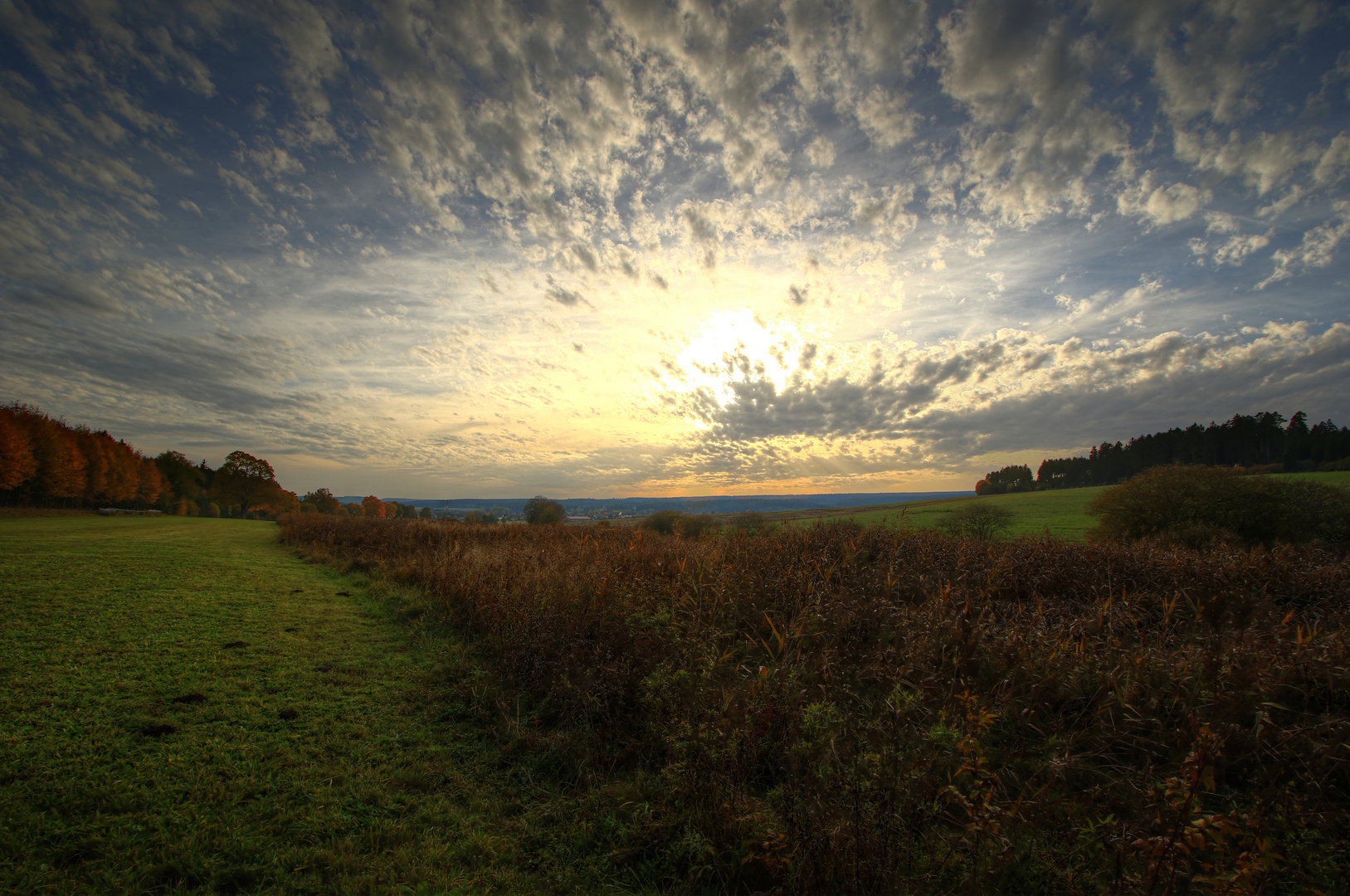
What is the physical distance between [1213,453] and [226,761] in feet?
390

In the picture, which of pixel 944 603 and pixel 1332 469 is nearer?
pixel 944 603

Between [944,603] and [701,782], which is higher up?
[944,603]

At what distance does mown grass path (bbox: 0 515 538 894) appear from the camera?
9.47ft

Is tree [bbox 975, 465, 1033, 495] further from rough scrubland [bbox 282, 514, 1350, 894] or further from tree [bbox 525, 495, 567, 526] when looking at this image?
rough scrubland [bbox 282, 514, 1350, 894]

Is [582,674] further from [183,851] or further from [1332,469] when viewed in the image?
[1332,469]

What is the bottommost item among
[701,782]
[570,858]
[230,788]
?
[570,858]

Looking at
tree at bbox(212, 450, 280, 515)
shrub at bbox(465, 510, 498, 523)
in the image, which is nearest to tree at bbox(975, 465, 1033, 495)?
shrub at bbox(465, 510, 498, 523)

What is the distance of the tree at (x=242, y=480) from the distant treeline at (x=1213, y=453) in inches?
4870

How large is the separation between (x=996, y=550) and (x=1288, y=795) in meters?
6.89

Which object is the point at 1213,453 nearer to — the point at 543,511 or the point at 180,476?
the point at 543,511

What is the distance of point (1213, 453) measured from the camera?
7894 centimetres

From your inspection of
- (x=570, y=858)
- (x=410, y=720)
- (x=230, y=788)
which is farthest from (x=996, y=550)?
(x=230, y=788)

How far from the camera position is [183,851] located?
2.89m

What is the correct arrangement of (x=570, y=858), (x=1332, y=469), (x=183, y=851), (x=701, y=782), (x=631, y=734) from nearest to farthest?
(x=183, y=851)
(x=570, y=858)
(x=701, y=782)
(x=631, y=734)
(x=1332, y=469)
